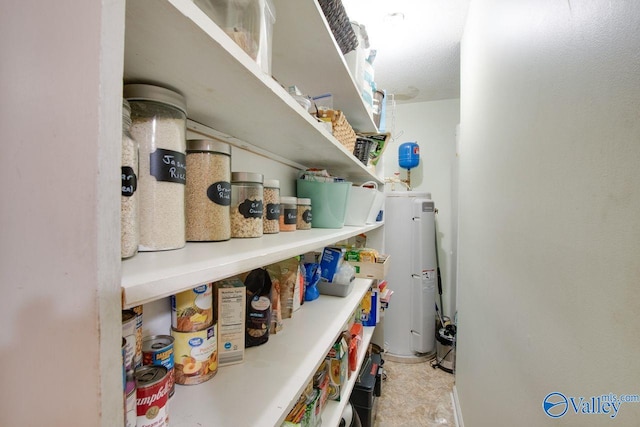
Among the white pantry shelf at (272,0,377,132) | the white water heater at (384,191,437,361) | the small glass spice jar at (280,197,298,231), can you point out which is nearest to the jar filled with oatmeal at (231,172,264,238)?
the small glass spice jar at (280,197,298,231)

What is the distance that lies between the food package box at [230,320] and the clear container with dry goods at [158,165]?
0.78ft

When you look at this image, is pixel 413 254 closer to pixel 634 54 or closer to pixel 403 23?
pixel 403 23

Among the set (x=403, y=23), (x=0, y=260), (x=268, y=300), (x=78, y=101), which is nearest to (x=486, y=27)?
(x=403, y=23)

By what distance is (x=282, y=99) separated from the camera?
556mm

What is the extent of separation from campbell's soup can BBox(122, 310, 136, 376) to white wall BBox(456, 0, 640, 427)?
2.38ft

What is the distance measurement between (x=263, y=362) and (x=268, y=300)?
15 cm

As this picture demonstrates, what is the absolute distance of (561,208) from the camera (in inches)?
24.1

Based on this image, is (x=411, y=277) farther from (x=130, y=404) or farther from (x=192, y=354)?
(x=130, y=404)

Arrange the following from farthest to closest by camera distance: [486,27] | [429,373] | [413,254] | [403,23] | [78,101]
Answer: [413,254]
[429,373]
[403,23]
[486,27]
[78,101]

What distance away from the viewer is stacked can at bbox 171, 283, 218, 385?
1.86ft

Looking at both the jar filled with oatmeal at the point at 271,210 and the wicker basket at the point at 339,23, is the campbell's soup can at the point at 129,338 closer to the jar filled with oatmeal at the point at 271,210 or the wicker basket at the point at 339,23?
the jar filled with oatmeal at the point at 271,210

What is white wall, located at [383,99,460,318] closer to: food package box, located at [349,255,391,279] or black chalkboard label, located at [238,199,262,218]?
food package box, located at [349,255,391,279]

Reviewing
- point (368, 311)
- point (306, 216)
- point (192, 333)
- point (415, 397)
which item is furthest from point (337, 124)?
point (415, 397)

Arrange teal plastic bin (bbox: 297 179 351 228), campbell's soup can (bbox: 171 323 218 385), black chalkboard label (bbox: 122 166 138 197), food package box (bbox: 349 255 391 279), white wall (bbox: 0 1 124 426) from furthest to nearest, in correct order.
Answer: food package box (bbox: 349 255 391 279)
teal plastic bin (bbox: 297 179 351 228)
campbell's soup can (bbox: 171 323 218 385)
black chalkboard label (bbox: 122 166 138 197)
white wall (bbox: 0 1 124 426)
